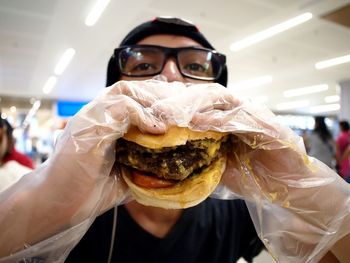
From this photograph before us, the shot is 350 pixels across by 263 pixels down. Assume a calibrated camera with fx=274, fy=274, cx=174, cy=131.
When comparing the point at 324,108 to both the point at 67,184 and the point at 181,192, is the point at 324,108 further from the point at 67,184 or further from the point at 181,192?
the point at 67,184

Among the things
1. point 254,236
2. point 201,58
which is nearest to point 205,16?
point 201,58

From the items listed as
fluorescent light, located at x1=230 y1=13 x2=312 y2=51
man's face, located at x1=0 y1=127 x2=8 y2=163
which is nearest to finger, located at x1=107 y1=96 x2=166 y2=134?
man's face, located at x1=0 y1=127 x2=8 y2=163

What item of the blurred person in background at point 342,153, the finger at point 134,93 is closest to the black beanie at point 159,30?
the finger at point 134,93

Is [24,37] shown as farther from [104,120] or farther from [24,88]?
[104,120]

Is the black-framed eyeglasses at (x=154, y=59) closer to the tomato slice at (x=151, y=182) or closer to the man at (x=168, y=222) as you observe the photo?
the man at (x=168, y=222)

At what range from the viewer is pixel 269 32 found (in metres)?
4.56

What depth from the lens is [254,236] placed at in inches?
37.6

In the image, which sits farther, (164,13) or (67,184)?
(164,13)

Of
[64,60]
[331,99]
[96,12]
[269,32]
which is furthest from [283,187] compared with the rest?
[331,99]

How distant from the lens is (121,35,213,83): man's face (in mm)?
885

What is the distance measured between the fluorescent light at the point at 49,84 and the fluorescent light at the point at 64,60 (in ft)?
2.22

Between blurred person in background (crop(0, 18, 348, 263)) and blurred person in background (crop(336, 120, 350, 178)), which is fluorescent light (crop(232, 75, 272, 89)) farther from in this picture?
blurred person in background (crop(0, 18, 348, 263))

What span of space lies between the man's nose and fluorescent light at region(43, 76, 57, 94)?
7.13 m

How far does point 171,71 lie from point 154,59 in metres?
0.07
